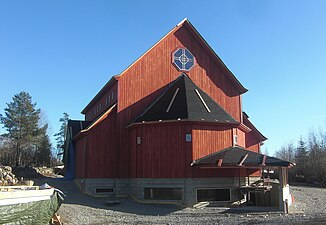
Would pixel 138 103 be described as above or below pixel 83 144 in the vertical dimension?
above

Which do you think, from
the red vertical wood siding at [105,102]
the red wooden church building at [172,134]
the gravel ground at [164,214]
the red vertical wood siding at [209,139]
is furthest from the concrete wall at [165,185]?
the red vertical wood siding at [105,102]

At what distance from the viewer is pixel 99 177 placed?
2439 cm

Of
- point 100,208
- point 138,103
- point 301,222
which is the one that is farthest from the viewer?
point 138,103

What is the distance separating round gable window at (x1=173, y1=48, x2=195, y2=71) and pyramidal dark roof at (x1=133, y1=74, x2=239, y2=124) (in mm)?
1556

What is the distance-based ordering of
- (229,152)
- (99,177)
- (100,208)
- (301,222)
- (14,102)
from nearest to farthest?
(301,222) → (100,208) → (229,152) → (99,177) → (14,102)

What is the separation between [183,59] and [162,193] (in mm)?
10933

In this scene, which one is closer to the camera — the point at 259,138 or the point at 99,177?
the point at 99,177

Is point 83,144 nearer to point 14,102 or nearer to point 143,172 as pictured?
point 143,172

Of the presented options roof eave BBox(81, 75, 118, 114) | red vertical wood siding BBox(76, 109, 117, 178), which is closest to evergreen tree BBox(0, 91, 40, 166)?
roof eave BBox(81, 75, 118, 114)

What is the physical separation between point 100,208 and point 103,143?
5789mm

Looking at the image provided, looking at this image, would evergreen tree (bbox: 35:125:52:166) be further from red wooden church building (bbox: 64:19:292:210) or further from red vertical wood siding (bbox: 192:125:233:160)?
red vertical wood siding (bbox: 192:125:233:160)

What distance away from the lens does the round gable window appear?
2752 cm

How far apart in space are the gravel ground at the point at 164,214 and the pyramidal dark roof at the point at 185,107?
560cm

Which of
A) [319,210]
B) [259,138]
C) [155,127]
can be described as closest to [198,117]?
[155,127]
